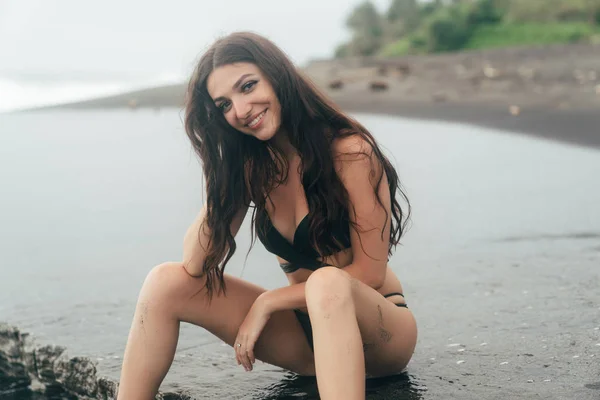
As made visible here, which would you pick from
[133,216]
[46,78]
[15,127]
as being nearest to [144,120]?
[15,127]

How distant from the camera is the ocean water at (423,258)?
371cm

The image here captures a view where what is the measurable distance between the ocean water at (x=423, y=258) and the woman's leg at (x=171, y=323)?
233 mm

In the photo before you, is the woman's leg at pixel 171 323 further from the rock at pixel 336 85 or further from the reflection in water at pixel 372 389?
the rock at pixel 336 85

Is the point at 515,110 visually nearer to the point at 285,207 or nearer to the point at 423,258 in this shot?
the point at 423,258

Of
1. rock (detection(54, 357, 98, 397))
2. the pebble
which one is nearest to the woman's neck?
rock (detection(54, 357, 98, 397))

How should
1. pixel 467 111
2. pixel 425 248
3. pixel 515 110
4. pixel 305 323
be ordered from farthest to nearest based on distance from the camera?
1. pixel 467 111
2. pixel 515 110
3. pixel 425 248
4. pixel 305 323

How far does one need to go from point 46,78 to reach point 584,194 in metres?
26.9

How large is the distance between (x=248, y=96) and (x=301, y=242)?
0.57m

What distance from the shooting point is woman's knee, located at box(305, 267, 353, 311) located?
2.99 metres

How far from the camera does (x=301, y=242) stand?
11.3 feet

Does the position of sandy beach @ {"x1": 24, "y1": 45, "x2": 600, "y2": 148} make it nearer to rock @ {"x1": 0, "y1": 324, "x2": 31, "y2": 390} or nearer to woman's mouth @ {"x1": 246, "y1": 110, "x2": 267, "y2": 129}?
rock @ {"x1": 0, "y1": 324, "x2": 31, "y2": 390}

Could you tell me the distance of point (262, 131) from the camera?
333 centimetres

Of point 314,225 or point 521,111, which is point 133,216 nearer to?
point 314,225

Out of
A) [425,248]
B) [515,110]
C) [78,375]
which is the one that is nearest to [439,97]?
[515,110]
